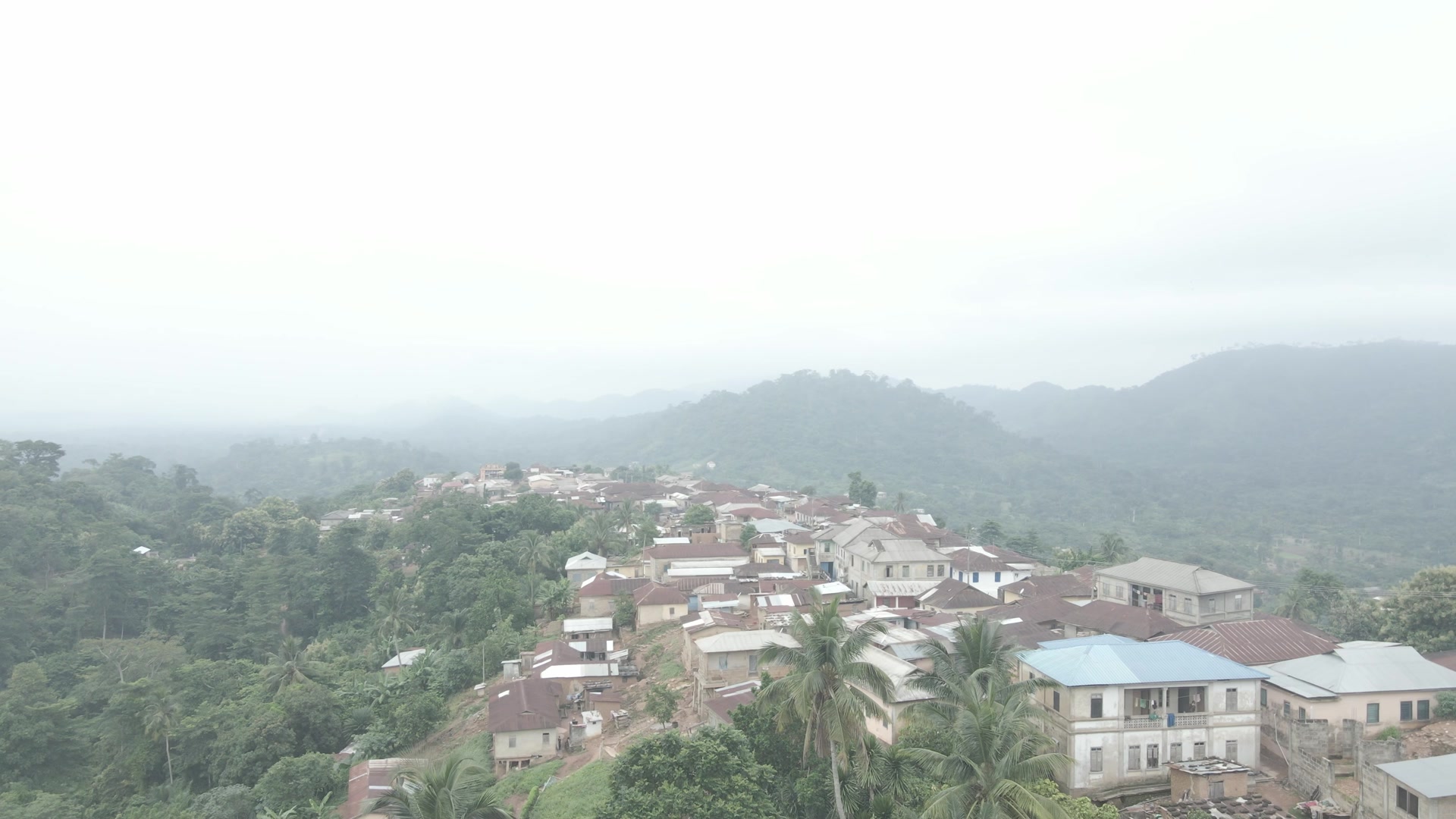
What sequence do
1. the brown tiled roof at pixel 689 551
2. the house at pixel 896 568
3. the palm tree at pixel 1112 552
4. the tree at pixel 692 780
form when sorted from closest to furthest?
the tree at pixel 692 780 → the house at pixel 896 568 → the brown tiled roof at pixel 689 551 → the palm tree at pixel 1112 552

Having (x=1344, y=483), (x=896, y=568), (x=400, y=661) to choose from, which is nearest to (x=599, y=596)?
(x=400, y=661)

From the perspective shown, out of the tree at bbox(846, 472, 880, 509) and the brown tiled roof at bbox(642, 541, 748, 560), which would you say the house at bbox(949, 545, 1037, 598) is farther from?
the tree at bbox(846, 472, 880, 509)

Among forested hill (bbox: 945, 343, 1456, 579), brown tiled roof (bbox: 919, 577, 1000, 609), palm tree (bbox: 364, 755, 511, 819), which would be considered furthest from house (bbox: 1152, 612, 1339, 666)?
forested hill (bbox: 945, 343, 1456, 579)

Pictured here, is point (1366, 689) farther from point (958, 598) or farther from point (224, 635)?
point (224, 635)

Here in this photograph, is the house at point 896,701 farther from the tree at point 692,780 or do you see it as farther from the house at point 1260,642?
the house at point 1260,642

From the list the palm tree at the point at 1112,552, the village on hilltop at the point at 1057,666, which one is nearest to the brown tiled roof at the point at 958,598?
the village on hilltop at the point at 1057,666

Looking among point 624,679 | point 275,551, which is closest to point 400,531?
point 275,551
